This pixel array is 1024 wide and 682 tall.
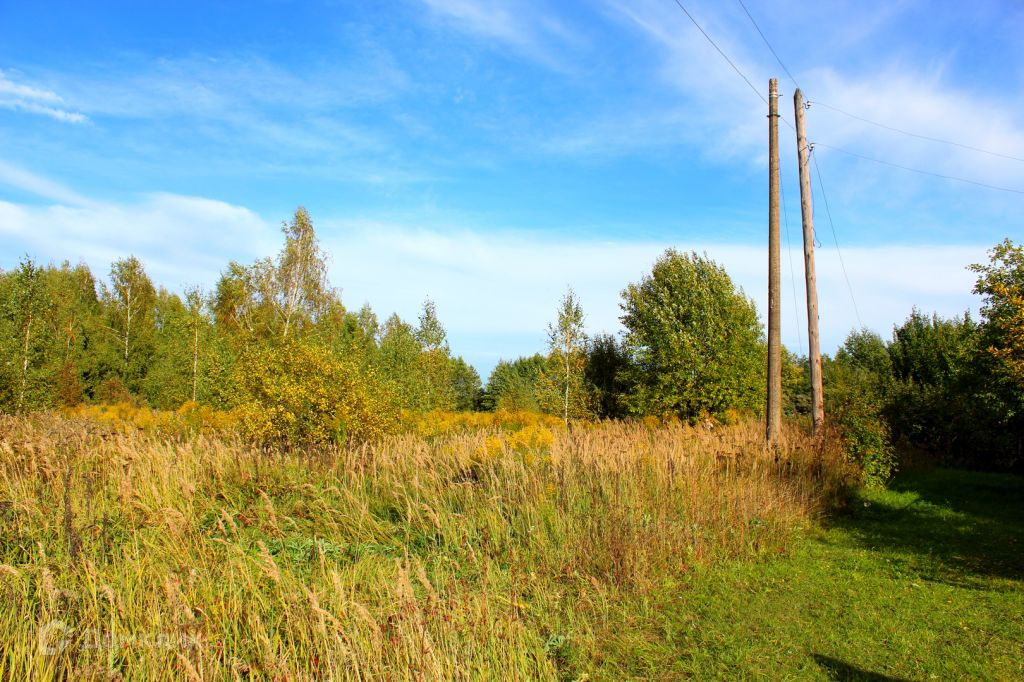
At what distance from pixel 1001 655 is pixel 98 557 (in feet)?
22.8

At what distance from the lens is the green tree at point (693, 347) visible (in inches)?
789

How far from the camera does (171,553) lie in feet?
14.7

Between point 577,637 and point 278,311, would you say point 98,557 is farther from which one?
point 278,311

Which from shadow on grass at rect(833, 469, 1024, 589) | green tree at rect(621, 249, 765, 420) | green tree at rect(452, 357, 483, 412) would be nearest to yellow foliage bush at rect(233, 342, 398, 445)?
shadow on grass at rect(833, 469, 1024, 589)

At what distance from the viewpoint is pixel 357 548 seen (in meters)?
5.34

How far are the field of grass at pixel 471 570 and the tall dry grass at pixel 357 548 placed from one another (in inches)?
1.0

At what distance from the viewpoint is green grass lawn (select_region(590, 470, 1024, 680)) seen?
4.37 m

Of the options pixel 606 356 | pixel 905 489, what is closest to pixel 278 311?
pixel 606 356

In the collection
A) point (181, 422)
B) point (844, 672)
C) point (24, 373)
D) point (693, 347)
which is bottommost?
point (844, 672)

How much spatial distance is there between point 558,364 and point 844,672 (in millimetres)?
18970

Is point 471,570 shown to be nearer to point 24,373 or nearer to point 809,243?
point 809,243

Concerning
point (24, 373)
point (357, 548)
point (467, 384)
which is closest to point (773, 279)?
point (357, 548)

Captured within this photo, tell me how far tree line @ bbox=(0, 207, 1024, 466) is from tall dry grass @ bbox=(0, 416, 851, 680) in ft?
9.74

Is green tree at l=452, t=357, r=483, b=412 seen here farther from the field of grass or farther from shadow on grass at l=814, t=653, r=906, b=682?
shadow on grass at l=814, t=653, r=906, b=682
